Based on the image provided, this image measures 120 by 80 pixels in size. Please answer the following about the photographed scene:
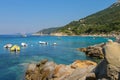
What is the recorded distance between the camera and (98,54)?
233ft

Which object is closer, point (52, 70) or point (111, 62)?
point (111, 62)

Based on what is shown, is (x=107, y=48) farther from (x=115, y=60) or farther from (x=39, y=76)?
(x=39, y=76)

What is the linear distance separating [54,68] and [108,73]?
57.4ft

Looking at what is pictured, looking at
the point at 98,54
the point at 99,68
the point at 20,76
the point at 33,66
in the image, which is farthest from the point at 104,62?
the point at 98,54

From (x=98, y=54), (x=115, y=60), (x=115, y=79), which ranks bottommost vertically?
(x=98, y=54)

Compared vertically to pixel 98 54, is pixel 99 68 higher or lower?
higher

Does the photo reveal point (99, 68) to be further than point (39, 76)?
No

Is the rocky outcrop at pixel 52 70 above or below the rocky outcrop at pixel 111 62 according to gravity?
below

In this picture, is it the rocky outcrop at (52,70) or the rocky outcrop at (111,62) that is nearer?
the rocky outcrop at (111,62)

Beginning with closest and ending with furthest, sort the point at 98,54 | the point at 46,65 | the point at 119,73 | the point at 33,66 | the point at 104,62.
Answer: the point at 119,73 → the point at 104,62 → the point at 46,65 → the point at 33,66 → the point at 98,54

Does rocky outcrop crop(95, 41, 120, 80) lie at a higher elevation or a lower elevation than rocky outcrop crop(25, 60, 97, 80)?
higher

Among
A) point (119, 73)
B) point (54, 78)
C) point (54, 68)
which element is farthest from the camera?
point (54, 68)

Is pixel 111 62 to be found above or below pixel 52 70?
above

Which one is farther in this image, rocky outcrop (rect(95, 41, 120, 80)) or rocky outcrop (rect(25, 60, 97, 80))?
rocky outcrop (rect(25, 60, 97, 80))
